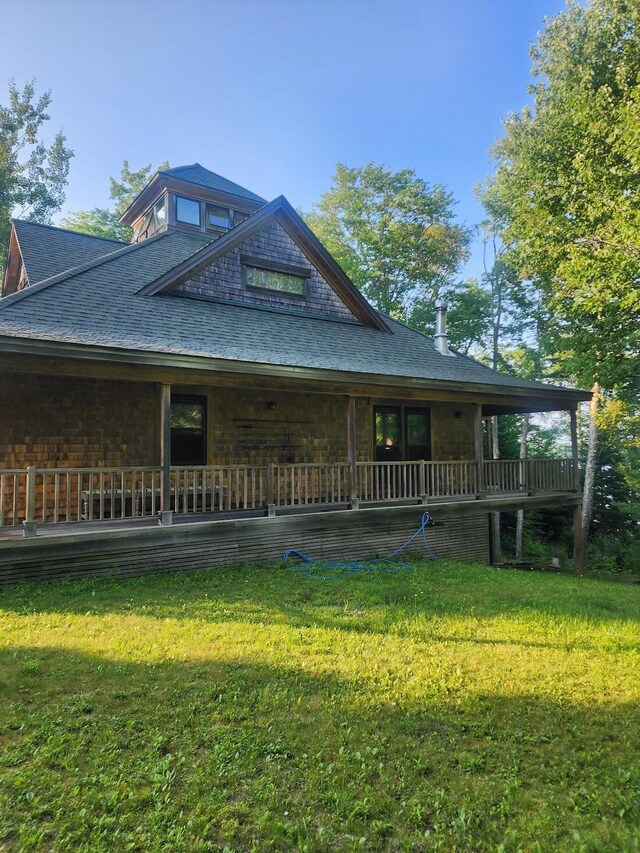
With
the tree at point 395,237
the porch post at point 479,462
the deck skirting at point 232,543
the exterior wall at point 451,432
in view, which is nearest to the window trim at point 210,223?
the exterior wall at point 451,432

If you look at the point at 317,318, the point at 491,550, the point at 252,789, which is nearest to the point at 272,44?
the point at 317,318

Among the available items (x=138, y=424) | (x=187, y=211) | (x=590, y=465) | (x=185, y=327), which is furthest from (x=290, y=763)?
(x=590, y=465)

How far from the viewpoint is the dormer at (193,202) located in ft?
48.5

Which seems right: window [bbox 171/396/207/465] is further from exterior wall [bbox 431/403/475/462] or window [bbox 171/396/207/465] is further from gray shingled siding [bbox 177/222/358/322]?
exterior wall [bbox 431/403/475/462]

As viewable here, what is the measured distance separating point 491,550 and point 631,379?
8263 mm

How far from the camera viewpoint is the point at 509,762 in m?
3.32

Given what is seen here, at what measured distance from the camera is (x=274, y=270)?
12.6 meters

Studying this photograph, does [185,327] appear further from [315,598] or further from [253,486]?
[315,598]

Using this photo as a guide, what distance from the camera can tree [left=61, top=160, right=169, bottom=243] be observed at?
28812mm

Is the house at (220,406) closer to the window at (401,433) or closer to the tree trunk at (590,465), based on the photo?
the window at (401,433)

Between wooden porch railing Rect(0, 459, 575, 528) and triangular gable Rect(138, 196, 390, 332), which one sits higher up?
triangular gable Rect(138, 196, 390, 332)

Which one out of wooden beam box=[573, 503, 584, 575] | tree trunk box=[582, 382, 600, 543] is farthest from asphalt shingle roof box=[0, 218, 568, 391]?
tree trunk box=[582, 382, 600, 543]

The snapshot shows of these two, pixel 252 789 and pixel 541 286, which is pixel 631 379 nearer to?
pixel 541 286

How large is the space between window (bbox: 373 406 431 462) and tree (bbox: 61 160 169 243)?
22.1 meters
